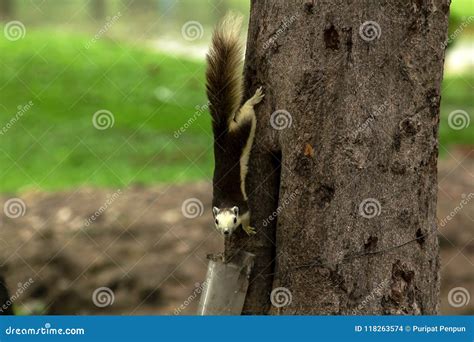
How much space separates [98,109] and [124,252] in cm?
423

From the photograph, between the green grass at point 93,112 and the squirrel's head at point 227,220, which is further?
the green grass at point 93,112

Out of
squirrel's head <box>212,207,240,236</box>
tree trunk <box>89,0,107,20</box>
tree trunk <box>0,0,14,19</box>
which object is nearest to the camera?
Result: squirrel's head <box>212,207,240,236</box>

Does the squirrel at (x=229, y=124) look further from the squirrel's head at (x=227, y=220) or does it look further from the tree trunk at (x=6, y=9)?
the tree trunk at (x=6, y=9)

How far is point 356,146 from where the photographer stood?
3.40 metres

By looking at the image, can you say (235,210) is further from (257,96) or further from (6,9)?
(6,9)

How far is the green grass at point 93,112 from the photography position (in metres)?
9.49

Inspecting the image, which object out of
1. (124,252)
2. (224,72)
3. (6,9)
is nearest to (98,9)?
(6,9)

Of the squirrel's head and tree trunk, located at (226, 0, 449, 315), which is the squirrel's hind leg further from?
the squirrel's head

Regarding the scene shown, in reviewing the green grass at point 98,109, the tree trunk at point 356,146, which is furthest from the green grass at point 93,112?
the tree trunk at point 356,146

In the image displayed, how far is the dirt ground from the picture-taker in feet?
22.5

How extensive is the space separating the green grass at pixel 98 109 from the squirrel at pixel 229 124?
16.7 ft

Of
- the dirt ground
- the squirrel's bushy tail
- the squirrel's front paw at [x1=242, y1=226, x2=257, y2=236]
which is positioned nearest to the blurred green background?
the dirt ground

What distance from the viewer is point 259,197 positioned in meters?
3.69

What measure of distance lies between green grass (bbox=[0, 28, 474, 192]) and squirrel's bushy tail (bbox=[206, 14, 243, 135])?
5066 millimetres
